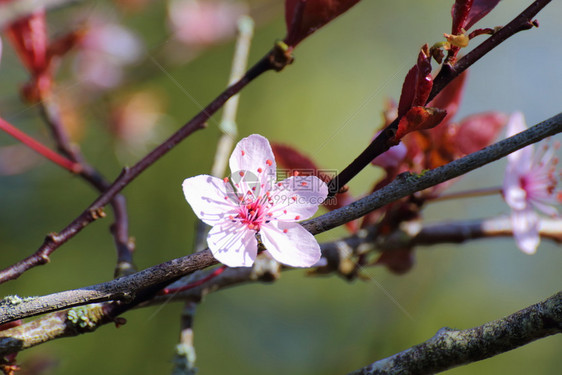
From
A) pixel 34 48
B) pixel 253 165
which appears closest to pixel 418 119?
pixel 253 165

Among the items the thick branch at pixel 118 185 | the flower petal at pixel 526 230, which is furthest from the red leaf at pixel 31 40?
the flower petal at pixel 526 230

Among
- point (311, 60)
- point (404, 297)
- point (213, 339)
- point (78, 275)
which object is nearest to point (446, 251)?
point (404, 297)

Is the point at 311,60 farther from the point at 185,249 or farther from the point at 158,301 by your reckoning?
the point at 158,301

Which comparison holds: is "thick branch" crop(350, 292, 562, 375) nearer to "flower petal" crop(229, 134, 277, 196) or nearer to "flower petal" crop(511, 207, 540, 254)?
"flower petal" crop(229, 134, 277, 196)

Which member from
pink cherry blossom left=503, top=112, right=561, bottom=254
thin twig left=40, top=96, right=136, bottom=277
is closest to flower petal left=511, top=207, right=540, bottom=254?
pink cherry blossom left=503, top=112, right=561, bottom=254

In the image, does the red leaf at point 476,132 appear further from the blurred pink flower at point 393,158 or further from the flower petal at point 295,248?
the flower petal at point 295,248

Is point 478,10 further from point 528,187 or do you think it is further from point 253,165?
point 528,187

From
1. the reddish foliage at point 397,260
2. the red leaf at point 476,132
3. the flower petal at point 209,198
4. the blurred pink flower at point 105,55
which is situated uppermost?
the blurred pink flower at point 105,55
